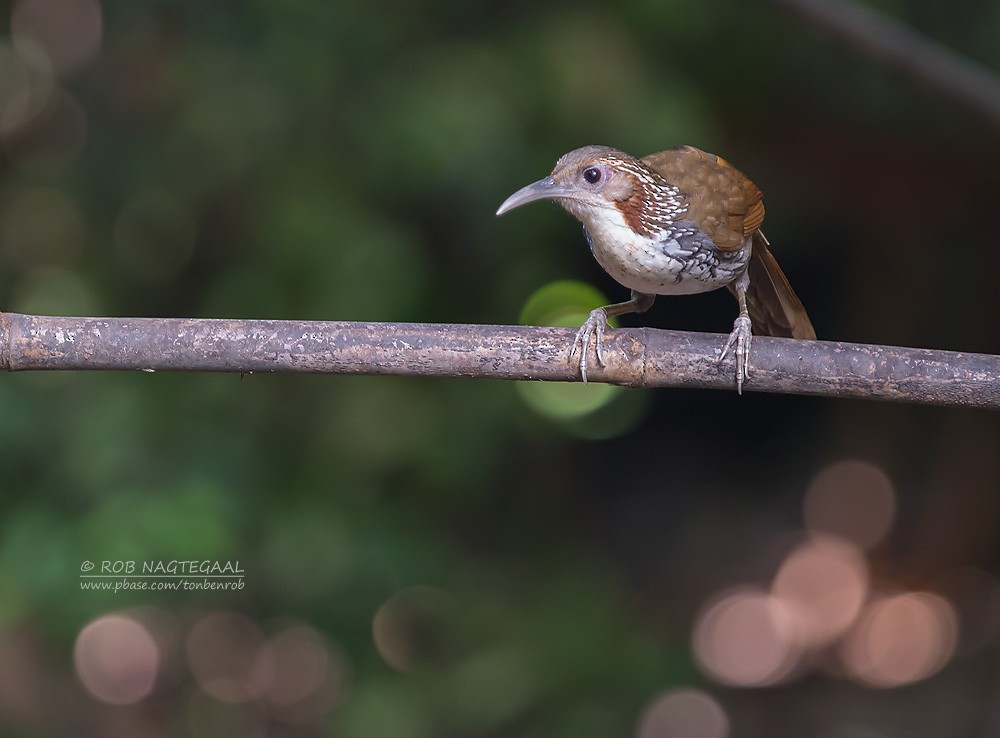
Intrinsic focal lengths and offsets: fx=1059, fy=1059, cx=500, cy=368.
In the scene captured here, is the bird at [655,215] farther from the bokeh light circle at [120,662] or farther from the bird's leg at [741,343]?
the bokeh light circle at [120,662]

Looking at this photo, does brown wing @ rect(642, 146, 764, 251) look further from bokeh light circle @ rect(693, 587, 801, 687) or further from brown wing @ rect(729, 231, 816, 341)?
bokeh light circle @ rect(693, 587, 801, 687)

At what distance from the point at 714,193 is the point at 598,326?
0.43m

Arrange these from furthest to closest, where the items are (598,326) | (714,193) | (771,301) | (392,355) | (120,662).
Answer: (120,662), (771,301), (714,193), (598,326), (392,355)

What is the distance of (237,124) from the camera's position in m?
3.00

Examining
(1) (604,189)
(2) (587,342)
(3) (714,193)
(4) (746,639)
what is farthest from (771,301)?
(4) (746,639)

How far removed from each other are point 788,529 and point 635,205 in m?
3.08

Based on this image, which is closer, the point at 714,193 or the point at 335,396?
the point at 714,193

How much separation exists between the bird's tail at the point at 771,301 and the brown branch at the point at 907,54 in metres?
0.90

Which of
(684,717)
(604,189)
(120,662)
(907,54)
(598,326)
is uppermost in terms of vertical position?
(907,54)

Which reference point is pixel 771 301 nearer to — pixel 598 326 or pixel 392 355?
pixel 598 326

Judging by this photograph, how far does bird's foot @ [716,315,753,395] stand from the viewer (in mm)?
1556

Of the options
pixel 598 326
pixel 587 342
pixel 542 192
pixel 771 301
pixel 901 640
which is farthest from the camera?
pixel 901 640

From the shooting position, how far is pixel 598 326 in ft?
5.91

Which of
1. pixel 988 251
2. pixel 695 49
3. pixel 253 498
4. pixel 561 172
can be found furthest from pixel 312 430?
pixel 988 251
